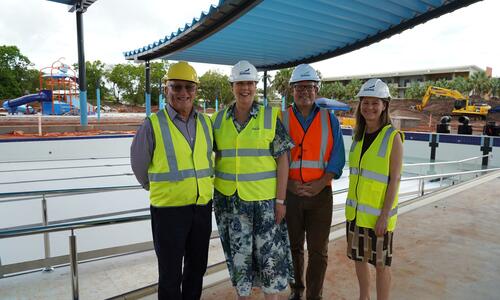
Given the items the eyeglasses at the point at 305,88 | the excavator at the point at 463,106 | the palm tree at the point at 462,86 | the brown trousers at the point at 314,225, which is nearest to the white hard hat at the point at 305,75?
the eyeglasses at the point at 305,88

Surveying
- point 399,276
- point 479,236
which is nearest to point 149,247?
point 399,276

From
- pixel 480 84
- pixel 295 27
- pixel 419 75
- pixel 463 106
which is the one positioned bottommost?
pixel 463 106

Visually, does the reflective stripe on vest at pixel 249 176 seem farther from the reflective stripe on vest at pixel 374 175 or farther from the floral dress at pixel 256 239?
the reflective stripe on vest at pixel 374 175

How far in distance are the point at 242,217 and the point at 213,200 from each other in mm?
271

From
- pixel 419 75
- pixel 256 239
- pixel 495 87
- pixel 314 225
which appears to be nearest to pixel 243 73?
pixel 256 239

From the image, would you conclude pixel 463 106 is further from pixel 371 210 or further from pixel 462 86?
pixel 371 210

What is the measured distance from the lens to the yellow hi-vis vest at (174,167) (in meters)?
1.98

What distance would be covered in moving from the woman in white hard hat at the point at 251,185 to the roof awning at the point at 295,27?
139 inches

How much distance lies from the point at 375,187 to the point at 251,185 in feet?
2.73

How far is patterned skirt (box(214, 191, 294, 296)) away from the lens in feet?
7.00

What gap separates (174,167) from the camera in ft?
6.51

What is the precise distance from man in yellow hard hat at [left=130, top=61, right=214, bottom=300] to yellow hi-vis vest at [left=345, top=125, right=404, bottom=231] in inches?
40.5

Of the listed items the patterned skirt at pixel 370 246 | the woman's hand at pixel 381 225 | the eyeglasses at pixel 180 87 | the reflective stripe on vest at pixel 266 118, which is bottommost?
the patterned skirt at pixel 370 246

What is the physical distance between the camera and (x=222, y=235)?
7.34 ft
